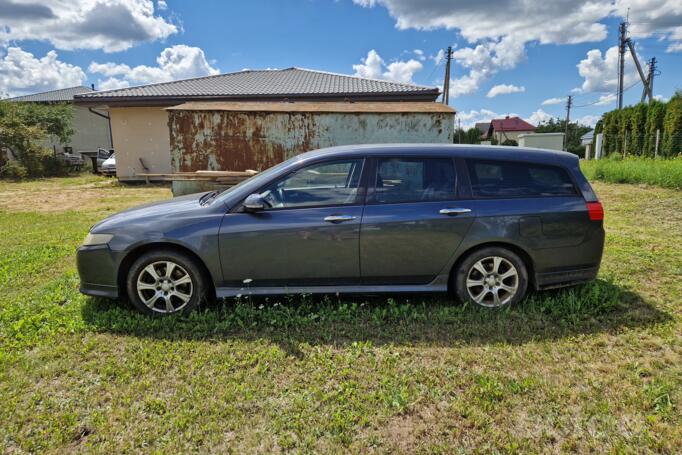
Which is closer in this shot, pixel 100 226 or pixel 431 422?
pixel 431 422

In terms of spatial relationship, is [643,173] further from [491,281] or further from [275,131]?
[491,281]

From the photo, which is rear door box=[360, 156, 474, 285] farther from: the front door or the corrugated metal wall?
the corrugated metal wall

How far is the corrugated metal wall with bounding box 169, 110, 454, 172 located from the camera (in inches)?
315

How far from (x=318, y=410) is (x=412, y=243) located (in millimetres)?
1691

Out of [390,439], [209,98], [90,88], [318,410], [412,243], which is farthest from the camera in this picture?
[90,88]

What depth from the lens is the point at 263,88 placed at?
16.6m

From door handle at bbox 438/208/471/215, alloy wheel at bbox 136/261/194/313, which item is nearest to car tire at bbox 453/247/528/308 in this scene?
door handle at bbox 438/208/471/215

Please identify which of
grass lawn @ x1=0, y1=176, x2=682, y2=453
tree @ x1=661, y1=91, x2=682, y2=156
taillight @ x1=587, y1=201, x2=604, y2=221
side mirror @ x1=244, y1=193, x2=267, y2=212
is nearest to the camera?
grass lawn @ x1=0, y1=176, x2=682, y2=453

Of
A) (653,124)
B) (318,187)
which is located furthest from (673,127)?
(318,187)

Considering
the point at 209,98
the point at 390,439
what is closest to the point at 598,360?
the point at 390,439

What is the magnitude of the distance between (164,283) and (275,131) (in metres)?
5.04

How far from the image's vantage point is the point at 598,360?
9.93 feet

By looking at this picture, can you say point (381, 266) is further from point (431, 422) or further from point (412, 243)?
point (431, 422)

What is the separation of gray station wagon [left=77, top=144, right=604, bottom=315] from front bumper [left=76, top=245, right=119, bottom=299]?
1cm
